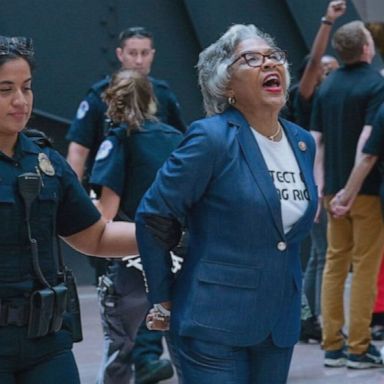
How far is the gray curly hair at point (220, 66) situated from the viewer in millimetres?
→ 3707

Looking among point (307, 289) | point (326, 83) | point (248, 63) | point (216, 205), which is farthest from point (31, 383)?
point (307, 289)

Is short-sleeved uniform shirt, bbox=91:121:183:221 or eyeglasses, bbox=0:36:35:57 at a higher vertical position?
eyeglasses, bbox=0:36:35:57

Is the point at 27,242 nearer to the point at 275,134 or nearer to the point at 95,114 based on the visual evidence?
the point at 275,134

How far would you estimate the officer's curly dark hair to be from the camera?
545cm

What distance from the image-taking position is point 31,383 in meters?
3.43

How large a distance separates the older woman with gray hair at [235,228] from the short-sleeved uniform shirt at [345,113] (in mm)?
2897

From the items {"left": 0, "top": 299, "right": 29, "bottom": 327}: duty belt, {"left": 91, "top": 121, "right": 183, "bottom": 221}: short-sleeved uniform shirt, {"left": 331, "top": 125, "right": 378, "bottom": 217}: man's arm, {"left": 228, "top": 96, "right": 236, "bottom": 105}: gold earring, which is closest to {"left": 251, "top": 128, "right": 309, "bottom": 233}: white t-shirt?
{"left": 228, "top": 96, "right": 236, "bottom": 105}: gold earring

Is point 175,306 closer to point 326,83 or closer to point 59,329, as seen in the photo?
point 59,329

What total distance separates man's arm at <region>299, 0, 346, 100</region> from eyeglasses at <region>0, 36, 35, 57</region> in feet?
12.1

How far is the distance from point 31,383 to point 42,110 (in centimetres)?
554

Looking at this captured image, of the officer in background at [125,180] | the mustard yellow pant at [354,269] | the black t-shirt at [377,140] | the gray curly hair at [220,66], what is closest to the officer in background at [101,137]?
the officer in background at [125,180]

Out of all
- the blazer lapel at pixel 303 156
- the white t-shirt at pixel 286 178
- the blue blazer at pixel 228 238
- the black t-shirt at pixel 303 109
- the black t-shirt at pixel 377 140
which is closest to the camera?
the blue blazer at pixel 228 238

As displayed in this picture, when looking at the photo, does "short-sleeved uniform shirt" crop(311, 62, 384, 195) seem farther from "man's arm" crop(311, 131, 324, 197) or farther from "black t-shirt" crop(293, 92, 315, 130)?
"black t-shirt" crop(293, 92, 315, 130)

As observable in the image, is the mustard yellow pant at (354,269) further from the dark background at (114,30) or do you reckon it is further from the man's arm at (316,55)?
the dark background at (114,30)
